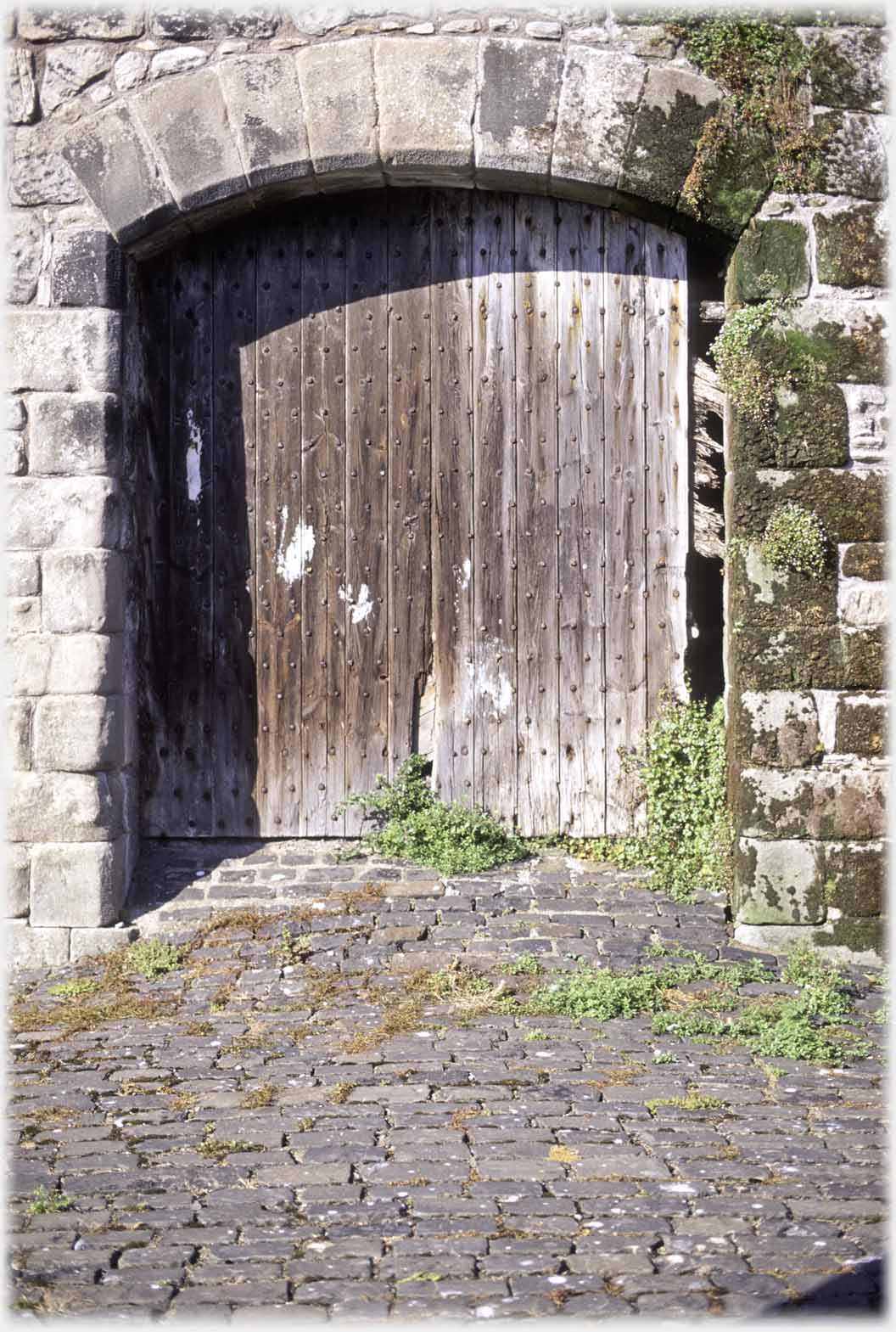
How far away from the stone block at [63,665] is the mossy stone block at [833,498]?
276 cm

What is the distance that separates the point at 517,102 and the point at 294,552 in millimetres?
2125

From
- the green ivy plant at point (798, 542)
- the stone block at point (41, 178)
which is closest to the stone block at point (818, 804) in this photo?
the green ivy plant at point (798, 542)

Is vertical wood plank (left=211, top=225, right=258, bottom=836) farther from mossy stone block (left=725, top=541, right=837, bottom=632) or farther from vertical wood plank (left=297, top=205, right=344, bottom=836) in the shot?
mossy stone block (left=725, top=541, right=837, bottom=632)

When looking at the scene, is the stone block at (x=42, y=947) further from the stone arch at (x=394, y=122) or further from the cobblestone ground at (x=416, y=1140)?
the stone arch at (x=394, y=122)

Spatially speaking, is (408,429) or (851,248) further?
(408,429)

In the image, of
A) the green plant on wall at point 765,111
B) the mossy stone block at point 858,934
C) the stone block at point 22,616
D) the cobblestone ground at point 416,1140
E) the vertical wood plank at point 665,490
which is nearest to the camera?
the cobblestone ground at point 416,1140

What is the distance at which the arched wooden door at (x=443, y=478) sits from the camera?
19.3ft

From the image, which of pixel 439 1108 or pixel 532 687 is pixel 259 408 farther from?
pixel 439 1108

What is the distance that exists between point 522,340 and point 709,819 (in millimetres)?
2293

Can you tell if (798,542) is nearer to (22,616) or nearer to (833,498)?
(833,498)

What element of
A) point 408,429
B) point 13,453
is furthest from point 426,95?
point 13,453

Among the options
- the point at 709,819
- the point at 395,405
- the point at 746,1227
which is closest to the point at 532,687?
the point at 709,819

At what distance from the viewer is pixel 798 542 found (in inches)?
207

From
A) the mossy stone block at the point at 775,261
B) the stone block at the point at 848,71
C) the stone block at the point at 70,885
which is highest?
the stone block at the point at 848,71
